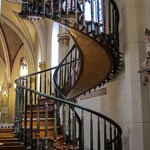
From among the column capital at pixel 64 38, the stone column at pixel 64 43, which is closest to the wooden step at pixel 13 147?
the stone column at pixel 64 43

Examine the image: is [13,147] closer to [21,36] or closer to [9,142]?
[9,142]

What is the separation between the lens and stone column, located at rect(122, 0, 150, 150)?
4113 millimetres

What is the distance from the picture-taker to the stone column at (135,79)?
13.5 ft

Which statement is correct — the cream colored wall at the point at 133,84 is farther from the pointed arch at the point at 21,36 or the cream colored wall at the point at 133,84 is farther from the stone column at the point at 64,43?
the pointed arch at the point at 21,36

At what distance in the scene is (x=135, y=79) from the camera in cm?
426

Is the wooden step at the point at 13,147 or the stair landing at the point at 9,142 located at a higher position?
the stair landing at the point at 9,142

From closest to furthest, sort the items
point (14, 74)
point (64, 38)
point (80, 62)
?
point (80, 62)
point (64, 38)
point (14, 74)

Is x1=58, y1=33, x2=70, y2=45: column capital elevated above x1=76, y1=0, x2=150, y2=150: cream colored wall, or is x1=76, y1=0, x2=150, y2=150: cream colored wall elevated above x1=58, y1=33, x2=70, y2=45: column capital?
x1=58, y1=33, x2=70, y2=45: column capital

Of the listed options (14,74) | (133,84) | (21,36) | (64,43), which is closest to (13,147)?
(133,84)

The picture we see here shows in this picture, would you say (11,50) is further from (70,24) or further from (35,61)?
(70,24)

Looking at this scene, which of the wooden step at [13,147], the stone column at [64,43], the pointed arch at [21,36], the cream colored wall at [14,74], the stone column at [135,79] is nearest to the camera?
the wooden step at [13,147]

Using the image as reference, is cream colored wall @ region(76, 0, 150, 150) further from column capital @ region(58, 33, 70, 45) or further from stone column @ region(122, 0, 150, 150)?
column capital @ region(58, 33, 70, 45)

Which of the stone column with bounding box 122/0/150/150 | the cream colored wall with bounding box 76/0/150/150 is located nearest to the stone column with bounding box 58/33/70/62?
the cream colored wall with bounding box 76/0/150/150

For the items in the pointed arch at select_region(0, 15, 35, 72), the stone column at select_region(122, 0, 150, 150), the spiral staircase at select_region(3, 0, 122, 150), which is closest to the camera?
the spiral staircase at select_region(3, 0, 122, 150)
